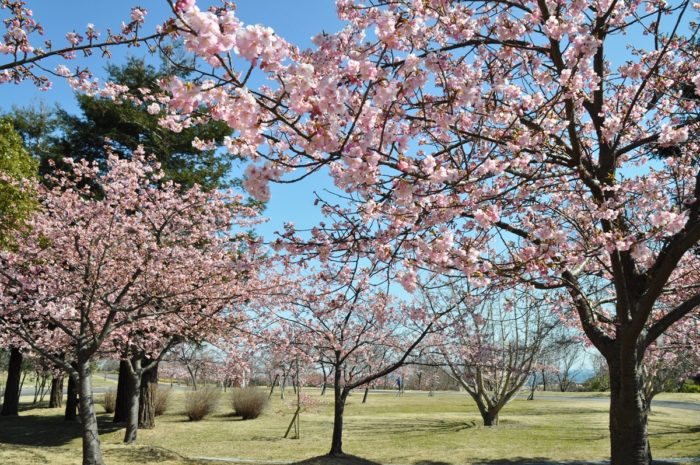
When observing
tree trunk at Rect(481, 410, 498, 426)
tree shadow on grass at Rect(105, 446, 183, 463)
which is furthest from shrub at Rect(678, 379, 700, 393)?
tree shadow on grass at Rect(105, 446, 183, 463)

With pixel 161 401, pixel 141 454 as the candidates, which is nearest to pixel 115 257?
pixel 141 454

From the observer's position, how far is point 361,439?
49.3 feet

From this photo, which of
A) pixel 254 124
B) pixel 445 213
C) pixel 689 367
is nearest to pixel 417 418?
pixel 689 367

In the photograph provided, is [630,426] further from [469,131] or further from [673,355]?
[673,355]

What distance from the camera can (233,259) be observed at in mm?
5879

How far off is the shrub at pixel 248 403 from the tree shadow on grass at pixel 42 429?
4593mm

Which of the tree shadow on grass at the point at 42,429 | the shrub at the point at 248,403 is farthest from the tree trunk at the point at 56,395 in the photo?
the shrub at the point at 248,403

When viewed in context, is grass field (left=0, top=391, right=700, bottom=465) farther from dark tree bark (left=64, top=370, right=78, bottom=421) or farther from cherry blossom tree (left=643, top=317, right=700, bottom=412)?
cherry blossom tree (left=643, top=317, right=700, bottom=412)

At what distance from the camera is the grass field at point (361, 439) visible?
11648mm

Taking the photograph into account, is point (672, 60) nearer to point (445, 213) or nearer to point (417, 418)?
point (445, 213)

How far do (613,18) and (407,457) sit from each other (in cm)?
1001

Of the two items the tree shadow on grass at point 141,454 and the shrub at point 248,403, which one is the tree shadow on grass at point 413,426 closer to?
the shrub at point 248,403

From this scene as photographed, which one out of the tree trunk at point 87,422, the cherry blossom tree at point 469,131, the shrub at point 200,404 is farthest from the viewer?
the shrub at point 200,404

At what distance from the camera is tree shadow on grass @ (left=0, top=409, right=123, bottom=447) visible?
14.7 meters
